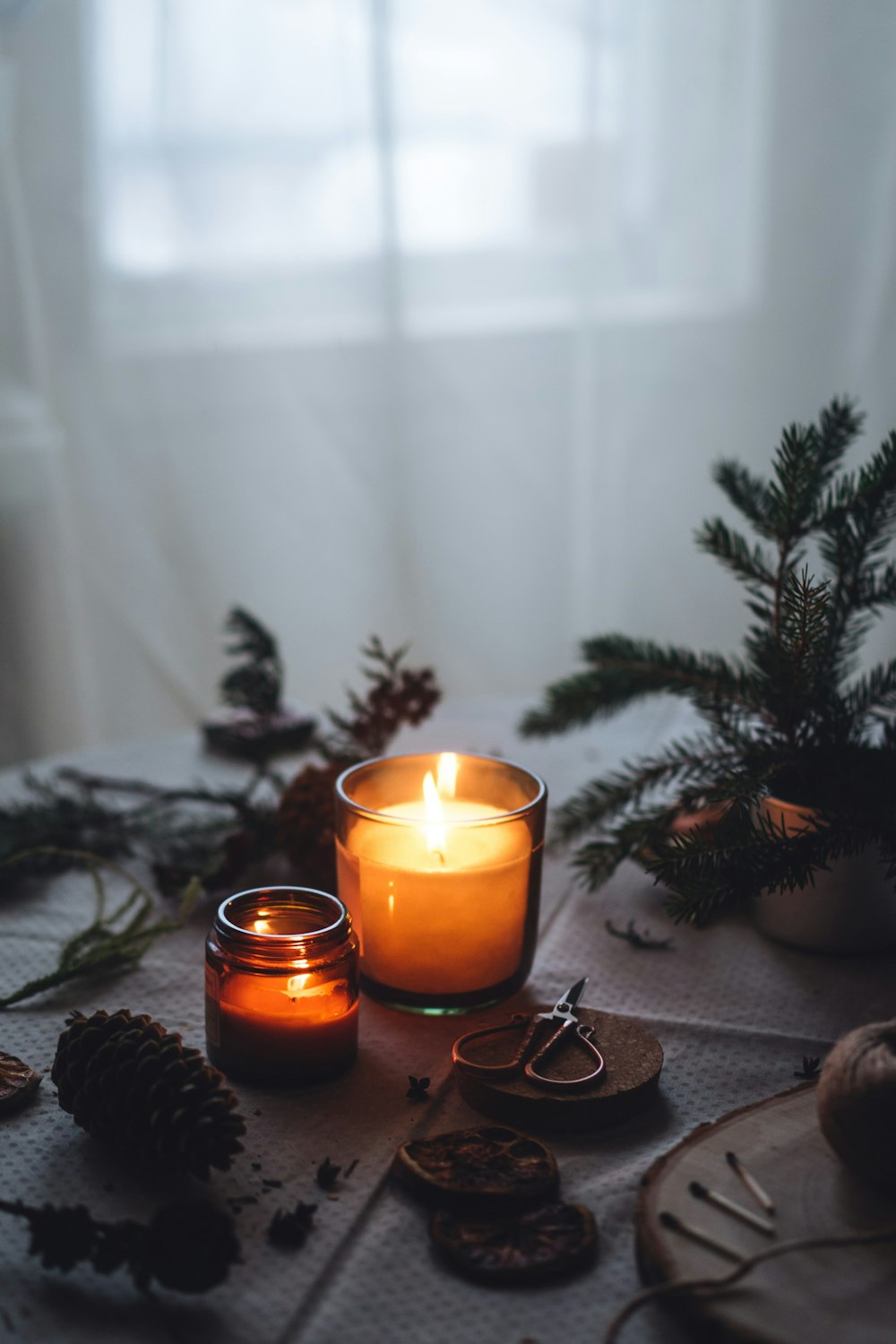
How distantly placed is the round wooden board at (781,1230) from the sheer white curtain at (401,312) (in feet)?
4.63

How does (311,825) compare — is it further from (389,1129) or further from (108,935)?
(389,1129)

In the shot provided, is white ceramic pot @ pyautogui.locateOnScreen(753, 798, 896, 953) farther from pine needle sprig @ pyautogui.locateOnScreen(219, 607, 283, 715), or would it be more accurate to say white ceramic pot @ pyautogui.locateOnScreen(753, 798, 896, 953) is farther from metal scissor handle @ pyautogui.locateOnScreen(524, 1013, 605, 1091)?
pine needle sprig @ pyautogui.locateOnScreen(219, 607, 283, 715)

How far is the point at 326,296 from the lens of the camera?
1749 mm

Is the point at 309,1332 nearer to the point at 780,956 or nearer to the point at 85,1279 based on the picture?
the point at 85,1279

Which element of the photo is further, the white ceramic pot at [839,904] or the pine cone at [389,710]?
the pine cone at [389,710]

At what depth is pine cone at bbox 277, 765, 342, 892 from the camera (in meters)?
0.74

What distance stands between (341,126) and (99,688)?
89 cm

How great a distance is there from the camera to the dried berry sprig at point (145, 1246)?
417 mm

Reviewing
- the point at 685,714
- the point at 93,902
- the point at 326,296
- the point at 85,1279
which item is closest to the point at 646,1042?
the point at 85,1279

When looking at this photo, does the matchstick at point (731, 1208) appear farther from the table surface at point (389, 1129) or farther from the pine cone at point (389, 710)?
the pine cone at point (389, 710)

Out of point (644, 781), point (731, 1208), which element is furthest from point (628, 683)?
point (731, 1208)

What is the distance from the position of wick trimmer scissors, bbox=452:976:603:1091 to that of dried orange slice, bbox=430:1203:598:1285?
0.23 feet

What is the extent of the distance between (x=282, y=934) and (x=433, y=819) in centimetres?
10

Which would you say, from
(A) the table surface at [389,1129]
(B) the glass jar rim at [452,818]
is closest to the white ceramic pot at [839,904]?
(A) the table surface at [389,1129]
